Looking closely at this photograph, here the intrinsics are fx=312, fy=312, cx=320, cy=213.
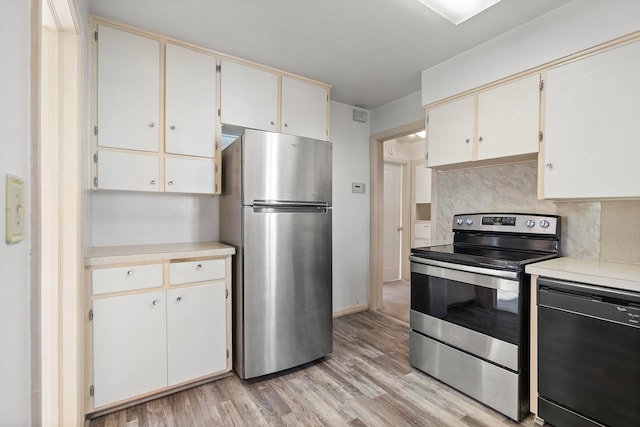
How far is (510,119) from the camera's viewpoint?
2.13 m

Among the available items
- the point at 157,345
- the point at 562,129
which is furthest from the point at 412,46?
the point at 157,345

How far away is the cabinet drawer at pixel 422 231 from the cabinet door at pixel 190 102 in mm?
3787

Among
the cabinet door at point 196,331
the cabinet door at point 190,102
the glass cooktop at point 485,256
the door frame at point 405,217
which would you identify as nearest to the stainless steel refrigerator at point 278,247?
the cabinet door at point 196,331

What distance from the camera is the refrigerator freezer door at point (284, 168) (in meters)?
2.17

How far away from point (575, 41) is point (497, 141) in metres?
0.67

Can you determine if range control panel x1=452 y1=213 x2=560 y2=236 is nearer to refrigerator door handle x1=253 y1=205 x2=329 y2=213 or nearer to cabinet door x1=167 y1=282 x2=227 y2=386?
refrigerator door handle x1=253 y1=205 x2=329 y2=213

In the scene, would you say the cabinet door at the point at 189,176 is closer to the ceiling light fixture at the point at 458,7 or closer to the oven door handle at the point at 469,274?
the oven door handle at the point at 469,274

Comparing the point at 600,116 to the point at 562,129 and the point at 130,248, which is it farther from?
the point at 130,248

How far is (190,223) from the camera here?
263 centimetres

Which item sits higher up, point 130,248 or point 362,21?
point 362,21

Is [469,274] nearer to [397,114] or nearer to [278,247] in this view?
[278,247]

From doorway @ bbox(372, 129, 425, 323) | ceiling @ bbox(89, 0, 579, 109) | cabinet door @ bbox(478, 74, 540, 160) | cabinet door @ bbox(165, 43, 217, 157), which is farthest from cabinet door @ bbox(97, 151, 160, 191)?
doorway @ bbox(372, 129, 425, 323)

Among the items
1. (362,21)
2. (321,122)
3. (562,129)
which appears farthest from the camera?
(321,122)
